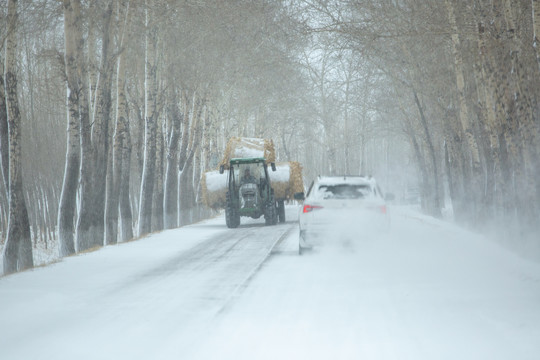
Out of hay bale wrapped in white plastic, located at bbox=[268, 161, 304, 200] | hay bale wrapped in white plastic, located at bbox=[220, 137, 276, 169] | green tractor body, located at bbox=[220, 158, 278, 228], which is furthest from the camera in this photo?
hay bale wrapped in white plastic, located at bbox=[220, 137, 276, 169]

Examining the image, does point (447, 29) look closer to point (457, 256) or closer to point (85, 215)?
point (457, 256)

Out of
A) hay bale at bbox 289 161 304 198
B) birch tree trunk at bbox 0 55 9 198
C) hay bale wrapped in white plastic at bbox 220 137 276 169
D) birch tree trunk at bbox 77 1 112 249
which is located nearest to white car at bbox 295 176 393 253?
birch tree trunk at bbox 0 55 9 198

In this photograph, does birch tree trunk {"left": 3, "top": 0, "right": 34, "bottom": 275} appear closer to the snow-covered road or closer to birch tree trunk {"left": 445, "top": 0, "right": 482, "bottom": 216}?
the snow-covered road

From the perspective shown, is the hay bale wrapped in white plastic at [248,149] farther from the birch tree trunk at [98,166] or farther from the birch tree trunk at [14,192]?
the birch tree trunk at [14,192]

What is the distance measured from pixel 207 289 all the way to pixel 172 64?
21975 millimetres

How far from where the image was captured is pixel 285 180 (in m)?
26.8

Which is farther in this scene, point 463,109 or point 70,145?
point 463,109

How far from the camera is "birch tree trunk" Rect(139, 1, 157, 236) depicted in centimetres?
2681

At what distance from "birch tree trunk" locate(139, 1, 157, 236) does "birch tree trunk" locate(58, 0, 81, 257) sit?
6868mm

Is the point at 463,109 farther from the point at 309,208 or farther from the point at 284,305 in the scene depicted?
the point at 284,305

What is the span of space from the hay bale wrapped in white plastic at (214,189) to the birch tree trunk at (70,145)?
8358mm

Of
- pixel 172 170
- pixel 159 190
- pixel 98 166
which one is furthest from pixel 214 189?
pixel 98 166

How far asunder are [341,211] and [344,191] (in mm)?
482

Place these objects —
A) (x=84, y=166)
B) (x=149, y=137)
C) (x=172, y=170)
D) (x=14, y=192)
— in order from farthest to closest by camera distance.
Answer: (x=172, y=170) → (x=149, y=137) → (x=84, y=166) → (x=14, y=192)
